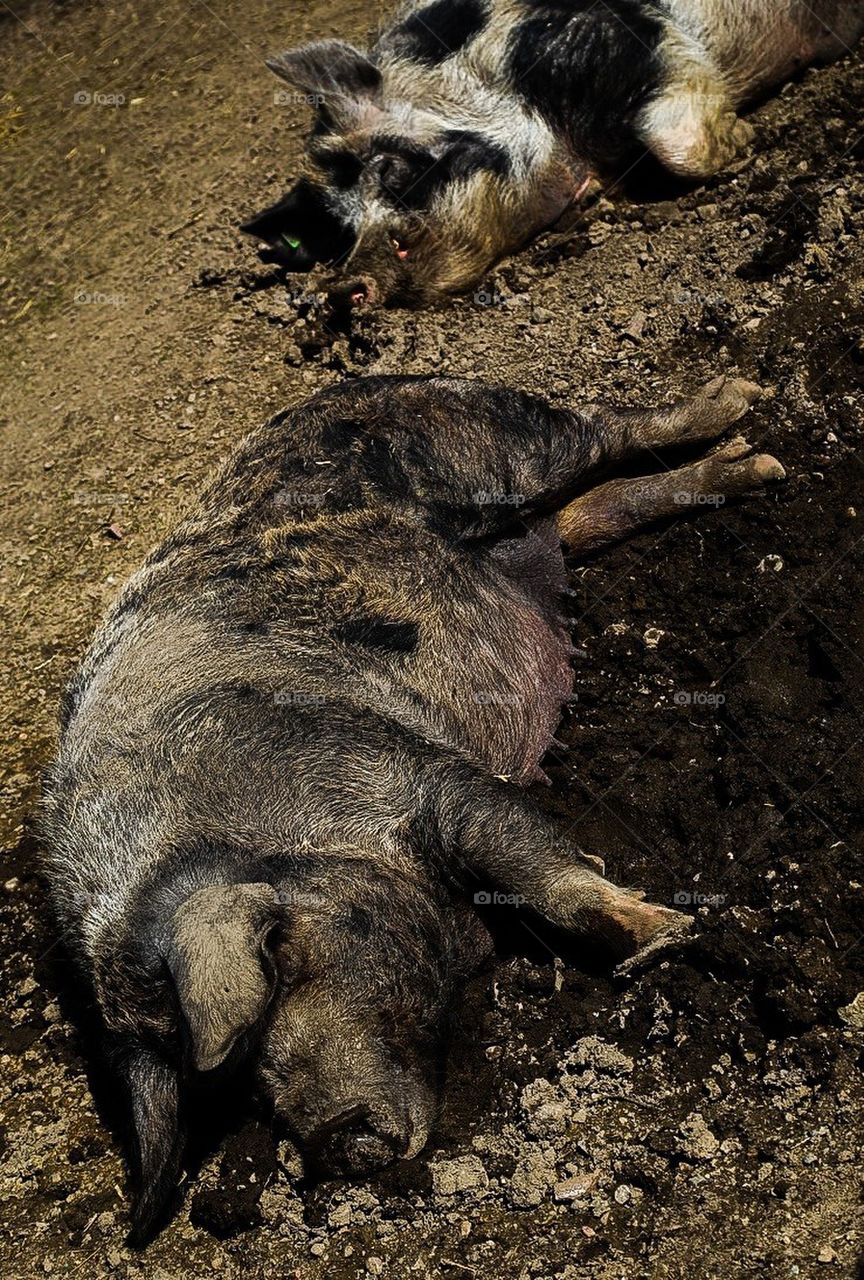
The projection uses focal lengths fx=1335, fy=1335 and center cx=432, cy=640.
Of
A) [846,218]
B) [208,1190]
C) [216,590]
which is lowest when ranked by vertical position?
[208,1190]

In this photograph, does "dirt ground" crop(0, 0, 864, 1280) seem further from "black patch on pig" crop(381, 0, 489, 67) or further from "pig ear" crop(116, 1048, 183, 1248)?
"black patch on pig" crop(381, 0, 489, 67)

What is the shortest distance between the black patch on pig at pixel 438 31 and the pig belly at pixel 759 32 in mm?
941

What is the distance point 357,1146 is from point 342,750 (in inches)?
45.5

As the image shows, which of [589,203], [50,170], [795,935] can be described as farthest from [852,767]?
[50,170]

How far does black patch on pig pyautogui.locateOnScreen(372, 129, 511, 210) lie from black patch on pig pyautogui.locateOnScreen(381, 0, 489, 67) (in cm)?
47

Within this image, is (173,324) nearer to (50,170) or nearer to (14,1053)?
(50,170)

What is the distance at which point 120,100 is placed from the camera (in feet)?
27.0

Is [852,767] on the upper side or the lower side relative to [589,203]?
lower

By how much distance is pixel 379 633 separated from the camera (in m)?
4.42

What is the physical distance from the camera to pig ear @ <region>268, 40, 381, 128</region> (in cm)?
648

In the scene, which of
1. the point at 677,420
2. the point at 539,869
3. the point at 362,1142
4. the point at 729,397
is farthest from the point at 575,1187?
the point at 729,397

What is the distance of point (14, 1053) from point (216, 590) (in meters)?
1.78

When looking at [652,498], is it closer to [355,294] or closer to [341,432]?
[341,432]

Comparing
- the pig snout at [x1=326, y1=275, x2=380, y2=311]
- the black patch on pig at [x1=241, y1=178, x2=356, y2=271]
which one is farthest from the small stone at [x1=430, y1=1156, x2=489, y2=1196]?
the black patch on pig at [x1=241, y1=178, x2=356, y2=271]
